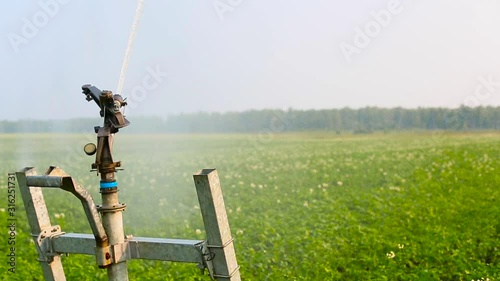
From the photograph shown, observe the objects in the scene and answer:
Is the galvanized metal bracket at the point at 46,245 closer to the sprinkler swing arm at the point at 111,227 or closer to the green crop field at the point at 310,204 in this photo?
the sprinkler swing arm at the point at 111,227

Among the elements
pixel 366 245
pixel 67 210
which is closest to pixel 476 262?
pixel 366 245

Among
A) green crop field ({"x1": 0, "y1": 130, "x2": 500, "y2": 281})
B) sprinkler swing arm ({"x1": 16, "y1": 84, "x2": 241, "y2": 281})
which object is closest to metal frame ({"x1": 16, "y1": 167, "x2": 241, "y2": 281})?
sprinkler swing arm ({"x1": 16, "y1": 84, "x2": 241, "y2": 281})

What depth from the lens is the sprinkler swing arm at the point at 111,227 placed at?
222cm

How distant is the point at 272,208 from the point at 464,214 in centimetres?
263

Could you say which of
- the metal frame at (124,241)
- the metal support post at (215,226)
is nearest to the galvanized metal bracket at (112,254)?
the metal frame at (124,241)

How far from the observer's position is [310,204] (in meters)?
7.92

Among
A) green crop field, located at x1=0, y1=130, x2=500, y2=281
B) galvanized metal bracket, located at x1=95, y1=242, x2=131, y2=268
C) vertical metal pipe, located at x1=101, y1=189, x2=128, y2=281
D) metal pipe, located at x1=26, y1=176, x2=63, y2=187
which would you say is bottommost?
green crop field, located at x1=0, y1=130, x2=500, y2=281

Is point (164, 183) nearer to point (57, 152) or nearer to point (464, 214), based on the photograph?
point (57, 152)

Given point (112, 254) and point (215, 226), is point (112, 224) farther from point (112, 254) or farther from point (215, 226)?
point (215, 226)

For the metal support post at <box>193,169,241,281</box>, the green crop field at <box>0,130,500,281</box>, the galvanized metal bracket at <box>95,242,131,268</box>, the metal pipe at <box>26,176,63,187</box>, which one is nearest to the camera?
the metal support post at <box>193,169,241,281</box>

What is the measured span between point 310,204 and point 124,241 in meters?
5.63

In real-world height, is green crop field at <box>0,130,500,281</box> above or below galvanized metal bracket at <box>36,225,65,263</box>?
below

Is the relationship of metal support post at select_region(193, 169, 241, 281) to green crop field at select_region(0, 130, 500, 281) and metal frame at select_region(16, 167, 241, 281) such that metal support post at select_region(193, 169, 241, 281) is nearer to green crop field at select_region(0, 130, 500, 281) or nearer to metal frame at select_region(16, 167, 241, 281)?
metal frame at select_region(16, 167, 241, 281)

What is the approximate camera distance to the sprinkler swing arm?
7.28ft
